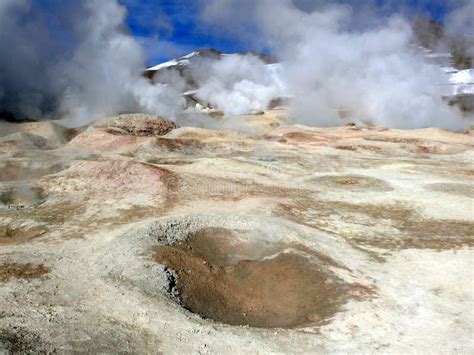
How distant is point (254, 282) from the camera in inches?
534

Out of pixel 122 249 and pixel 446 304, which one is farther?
pixel 122 249

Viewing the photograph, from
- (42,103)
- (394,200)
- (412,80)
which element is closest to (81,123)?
(42,103)

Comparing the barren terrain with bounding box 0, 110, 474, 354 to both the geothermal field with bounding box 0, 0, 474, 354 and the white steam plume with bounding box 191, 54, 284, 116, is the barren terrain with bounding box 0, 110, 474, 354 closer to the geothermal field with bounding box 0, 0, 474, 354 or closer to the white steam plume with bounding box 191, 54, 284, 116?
the geothermal field with bounding box 0, 0, 474, 354

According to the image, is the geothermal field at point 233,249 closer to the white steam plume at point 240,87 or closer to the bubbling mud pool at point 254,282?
the bubbling mud pool at point 254,282

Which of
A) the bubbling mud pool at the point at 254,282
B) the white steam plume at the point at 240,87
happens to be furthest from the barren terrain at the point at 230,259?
the white steam plume at the point at 240,87

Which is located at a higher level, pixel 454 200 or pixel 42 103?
pixel 42 103

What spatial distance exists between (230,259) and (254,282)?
69.5 inches

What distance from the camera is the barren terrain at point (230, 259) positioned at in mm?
10078

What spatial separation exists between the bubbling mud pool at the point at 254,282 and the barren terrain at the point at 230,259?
0.05 meters

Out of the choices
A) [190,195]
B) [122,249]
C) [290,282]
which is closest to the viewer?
[290,282]

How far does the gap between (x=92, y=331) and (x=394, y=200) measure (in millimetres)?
16398

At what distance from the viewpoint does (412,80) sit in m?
73.1

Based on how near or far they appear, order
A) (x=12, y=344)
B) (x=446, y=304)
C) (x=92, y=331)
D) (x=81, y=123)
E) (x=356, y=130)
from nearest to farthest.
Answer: (x=12, y=344)
(x=92, y=331)
(x=446, y=304)
(x=81, y=123)
(x=356, y=130)

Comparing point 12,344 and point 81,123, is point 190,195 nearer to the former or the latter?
point 12,344
